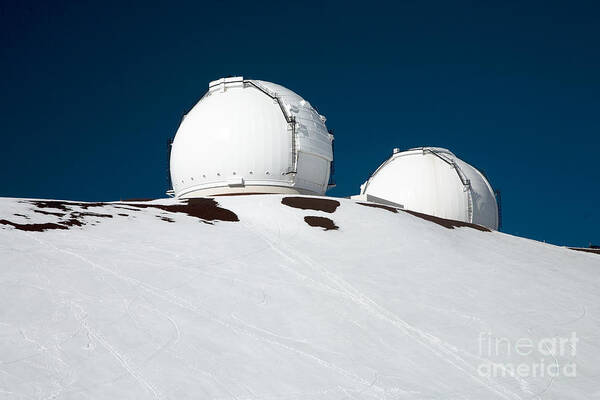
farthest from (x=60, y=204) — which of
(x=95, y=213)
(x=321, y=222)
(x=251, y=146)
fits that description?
(x=251, y=146)

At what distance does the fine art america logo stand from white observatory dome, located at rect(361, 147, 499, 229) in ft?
74.6

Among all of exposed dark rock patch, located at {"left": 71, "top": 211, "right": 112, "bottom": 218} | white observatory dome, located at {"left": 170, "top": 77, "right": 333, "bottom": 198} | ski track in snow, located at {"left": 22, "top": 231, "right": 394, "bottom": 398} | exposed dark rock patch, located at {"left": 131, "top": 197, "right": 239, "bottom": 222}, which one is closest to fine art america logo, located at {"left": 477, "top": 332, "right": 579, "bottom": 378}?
ski track in snow, located at {"left": 22, "top": 231, "right": 394, "bottom": 398}

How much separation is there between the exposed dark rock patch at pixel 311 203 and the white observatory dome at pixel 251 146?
4485 millimetres

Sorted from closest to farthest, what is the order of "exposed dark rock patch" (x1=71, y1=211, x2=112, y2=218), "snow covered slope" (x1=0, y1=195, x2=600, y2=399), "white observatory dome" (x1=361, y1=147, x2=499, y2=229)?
"snow covered slope" (x1=0, y1=195, x2=600, y2=399) → "exposed dark rock patch" (x1=71, y1=211, x2=112, y2=218) → "white observatory dome" (x1=361, y1=147, x2=499, y2=229)

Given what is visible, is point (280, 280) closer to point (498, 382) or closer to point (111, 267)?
point (111, 267)

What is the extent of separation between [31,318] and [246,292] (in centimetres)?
547

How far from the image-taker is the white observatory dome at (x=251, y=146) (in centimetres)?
3341

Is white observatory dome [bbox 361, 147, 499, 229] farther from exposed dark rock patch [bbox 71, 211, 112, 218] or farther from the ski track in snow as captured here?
the ski track in snow

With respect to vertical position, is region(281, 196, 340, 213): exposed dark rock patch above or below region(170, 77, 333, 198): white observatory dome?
below

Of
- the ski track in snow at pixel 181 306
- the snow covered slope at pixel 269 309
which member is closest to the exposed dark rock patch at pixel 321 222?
the snow covered slope at pixel 269 309

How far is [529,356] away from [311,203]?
48.3 ft

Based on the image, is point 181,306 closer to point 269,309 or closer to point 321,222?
point 269,309

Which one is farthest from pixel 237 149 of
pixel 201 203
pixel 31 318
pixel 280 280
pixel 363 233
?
pixel 31 318

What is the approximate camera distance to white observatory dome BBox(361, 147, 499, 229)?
3956cm
